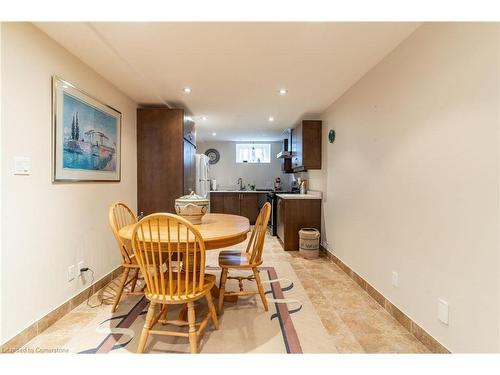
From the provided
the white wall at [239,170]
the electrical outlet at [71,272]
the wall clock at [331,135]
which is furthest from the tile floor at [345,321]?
the white wall at [239,170]

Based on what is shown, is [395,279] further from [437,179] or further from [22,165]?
[22,165]

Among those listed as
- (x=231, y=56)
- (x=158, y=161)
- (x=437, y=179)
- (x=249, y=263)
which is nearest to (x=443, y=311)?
(x=437, y=179)

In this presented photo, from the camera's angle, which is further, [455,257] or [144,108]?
[144,108]

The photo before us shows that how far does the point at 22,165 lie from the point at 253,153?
597cm

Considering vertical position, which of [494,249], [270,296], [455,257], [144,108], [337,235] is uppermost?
[144,108]

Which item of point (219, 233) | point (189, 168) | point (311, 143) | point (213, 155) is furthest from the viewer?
point (213, 155)

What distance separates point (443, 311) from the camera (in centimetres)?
159

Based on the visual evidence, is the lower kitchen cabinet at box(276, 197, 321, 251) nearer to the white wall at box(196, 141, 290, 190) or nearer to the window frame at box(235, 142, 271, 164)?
the white wall at box(196, 141, 290, 190)

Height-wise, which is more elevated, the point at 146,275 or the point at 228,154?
the point at 228,154

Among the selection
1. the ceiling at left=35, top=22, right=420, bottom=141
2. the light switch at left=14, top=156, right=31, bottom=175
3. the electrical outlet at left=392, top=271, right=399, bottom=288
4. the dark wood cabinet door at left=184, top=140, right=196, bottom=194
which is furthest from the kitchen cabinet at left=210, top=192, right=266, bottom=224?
the light switch at left=14, top=156, right=31, bottom=175

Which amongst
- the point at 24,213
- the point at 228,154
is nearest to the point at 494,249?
the point at 24,213

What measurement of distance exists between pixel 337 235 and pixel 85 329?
9.55 feet
